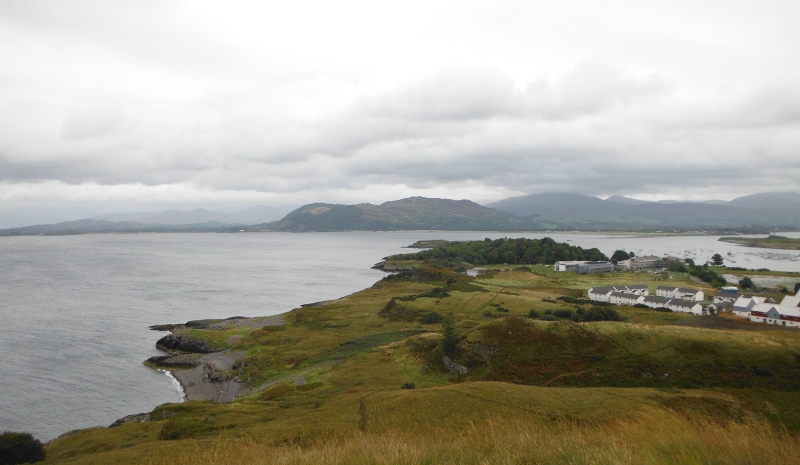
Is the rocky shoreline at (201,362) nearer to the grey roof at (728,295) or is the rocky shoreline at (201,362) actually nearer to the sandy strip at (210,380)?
the sandy strip at (210,380)

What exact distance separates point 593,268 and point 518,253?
33.7m

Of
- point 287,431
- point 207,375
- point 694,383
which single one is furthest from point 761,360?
point 207,375

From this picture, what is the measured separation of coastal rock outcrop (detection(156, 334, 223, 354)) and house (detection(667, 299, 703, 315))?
221ft

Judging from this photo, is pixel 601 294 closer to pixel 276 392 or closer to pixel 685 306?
pixel 685 306

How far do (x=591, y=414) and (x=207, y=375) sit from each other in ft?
139

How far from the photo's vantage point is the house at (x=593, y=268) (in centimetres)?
12219

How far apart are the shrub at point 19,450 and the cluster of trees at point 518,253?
436 feet

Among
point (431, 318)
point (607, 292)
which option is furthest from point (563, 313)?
point (607, 292)

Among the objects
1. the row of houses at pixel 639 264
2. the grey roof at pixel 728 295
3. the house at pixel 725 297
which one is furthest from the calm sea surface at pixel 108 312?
the grey roof at pixel 728 295

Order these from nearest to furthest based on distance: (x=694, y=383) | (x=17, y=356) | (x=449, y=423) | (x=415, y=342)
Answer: (x=449, y=423)
(x=694, y=383)
(x=415, y=342)
(x=17, y=356)

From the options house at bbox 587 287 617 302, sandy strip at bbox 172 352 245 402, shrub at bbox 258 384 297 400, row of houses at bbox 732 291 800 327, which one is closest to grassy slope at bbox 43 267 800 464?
shrub at bbox 258 384 297 400

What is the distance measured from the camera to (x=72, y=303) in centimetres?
9244

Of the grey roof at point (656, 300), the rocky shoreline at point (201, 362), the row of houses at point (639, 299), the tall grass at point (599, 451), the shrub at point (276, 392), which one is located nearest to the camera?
the tall grass at point (599, 451)

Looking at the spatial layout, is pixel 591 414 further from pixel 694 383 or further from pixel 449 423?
pixel 694 383
